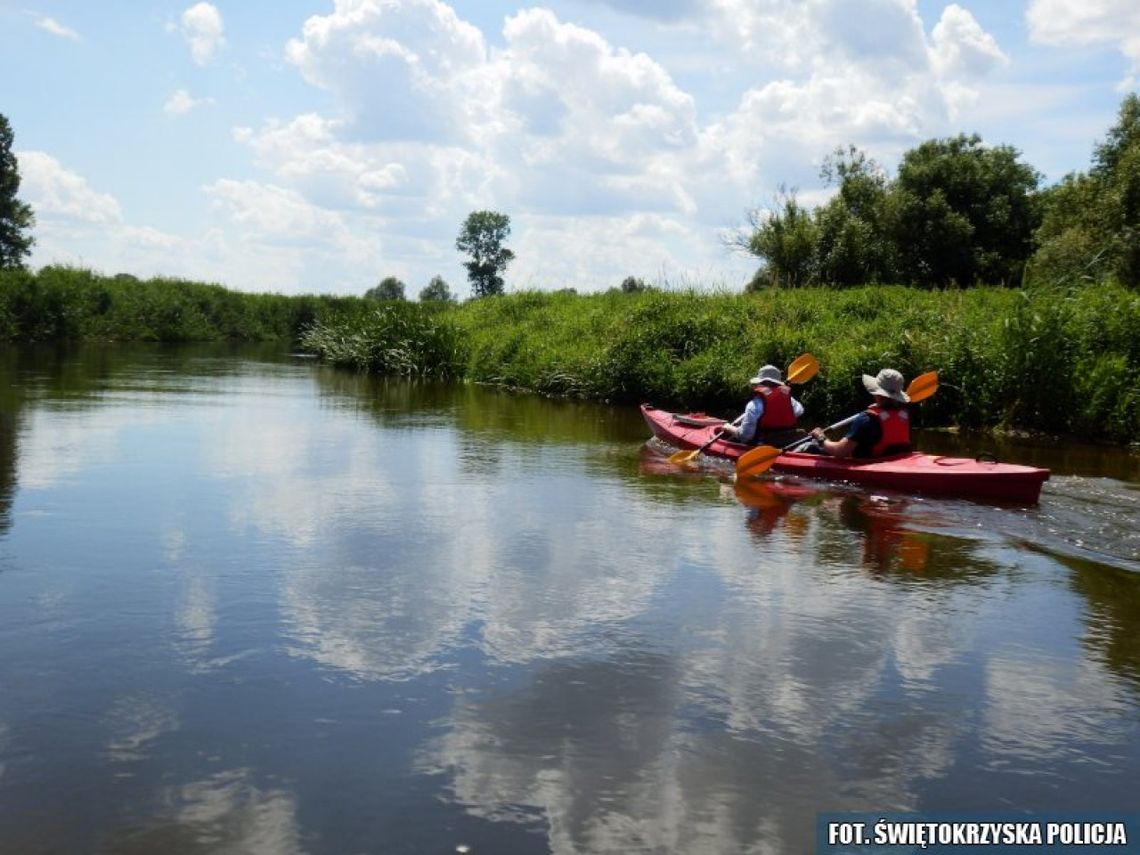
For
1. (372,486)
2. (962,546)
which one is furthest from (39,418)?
(962,546)

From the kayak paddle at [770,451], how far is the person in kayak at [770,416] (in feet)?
0.88

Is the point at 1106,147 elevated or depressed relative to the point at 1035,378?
elevated

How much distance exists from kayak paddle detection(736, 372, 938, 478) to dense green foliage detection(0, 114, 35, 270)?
44.0m

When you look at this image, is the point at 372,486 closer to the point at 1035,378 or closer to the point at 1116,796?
the point at 1116,796

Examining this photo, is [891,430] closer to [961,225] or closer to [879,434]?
[879,434]

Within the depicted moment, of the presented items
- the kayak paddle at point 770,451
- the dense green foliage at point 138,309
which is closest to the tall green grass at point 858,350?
the kayak paddle at point 770,451

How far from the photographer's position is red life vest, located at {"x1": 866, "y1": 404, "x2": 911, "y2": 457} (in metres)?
11.1

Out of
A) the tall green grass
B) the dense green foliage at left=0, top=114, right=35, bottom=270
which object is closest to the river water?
the tall green grass

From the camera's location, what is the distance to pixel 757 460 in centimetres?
1191

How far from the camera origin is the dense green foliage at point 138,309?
35.9m

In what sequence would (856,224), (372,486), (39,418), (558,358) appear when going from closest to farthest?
(372,486) < (39,418) < (558,358) < (856,224)

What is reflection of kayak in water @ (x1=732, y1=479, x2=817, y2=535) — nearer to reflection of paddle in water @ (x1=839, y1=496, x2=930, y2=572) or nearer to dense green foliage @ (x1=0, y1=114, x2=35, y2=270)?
reflection of paddle in water @ (x1=839, y1=496, x2=930, y2=572)

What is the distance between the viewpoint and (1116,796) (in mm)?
4391

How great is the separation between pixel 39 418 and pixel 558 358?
10.7 meters
